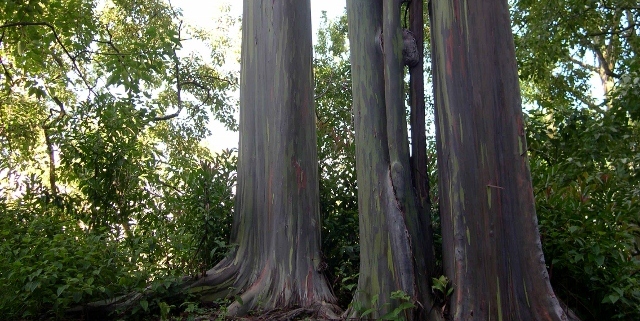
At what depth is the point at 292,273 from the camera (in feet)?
19.4

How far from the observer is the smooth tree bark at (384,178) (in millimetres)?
4715

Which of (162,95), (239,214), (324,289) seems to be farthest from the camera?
(162,95)

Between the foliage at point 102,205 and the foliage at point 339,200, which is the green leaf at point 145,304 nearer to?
the foliage at point 102,205

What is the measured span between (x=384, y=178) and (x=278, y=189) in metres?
1.59

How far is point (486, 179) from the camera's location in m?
4.38

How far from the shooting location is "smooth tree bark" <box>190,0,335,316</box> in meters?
5.93

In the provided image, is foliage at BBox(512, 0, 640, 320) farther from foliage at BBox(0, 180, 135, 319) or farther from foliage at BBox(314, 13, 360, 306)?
foliage at BBox(0, 180, 135, 319)

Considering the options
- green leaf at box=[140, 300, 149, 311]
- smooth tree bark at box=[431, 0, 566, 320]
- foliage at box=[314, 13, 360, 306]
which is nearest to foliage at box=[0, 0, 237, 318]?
green leaf at box=[140, 300, 149, 311]

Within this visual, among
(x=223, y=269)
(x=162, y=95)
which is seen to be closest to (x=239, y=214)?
(x=223, y=269)

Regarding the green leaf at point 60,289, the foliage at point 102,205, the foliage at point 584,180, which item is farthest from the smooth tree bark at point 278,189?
the foliage at point 584,180

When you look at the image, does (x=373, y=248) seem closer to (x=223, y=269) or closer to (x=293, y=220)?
(x=293, y=220)

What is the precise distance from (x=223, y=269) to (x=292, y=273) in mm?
955

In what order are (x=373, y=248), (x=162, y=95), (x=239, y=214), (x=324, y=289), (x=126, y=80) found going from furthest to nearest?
(x=162, y=95) → (x=126, y=80) → (x=239, y=214) → (x=324, y=289) → (x=373, y=248)

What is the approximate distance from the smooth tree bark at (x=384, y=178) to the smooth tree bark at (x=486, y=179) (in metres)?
0.29
